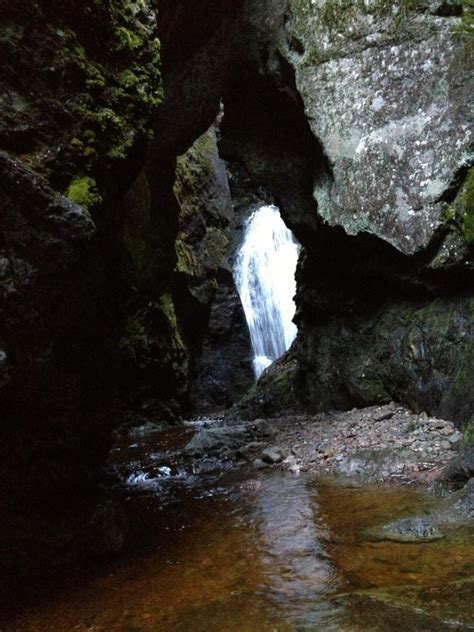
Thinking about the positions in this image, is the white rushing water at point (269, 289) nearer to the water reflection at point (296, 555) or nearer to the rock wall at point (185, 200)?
the rock wall at point (185, 200)

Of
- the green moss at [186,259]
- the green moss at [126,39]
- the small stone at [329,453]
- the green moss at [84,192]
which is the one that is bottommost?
the small stone at [329,453]

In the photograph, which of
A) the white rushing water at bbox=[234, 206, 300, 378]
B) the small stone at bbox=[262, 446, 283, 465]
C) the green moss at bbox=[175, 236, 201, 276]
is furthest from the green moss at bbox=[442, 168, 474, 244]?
the white rushing water at bbox=[234, 206, 300, 378]

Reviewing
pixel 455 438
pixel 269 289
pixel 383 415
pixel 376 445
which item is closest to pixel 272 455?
pixel 376 445

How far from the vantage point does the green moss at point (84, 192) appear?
11.1 ft

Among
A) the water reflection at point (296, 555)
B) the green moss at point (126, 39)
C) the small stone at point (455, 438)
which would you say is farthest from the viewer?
the small stone at point (455, 438)

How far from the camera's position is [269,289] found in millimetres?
22641

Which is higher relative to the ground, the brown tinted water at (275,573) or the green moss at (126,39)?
the green moss at (126,39)

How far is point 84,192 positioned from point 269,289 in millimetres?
19333

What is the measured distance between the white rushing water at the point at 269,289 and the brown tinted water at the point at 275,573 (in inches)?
652

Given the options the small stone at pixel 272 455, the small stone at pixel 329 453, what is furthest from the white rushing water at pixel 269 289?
the small stone at pixel 329 453

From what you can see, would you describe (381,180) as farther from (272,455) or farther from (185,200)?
(185,200)

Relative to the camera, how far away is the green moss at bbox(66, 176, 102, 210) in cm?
339

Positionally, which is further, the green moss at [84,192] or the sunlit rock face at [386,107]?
the sunlit rock face at [386,107]

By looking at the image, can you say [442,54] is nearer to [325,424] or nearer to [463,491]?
[325,424]
